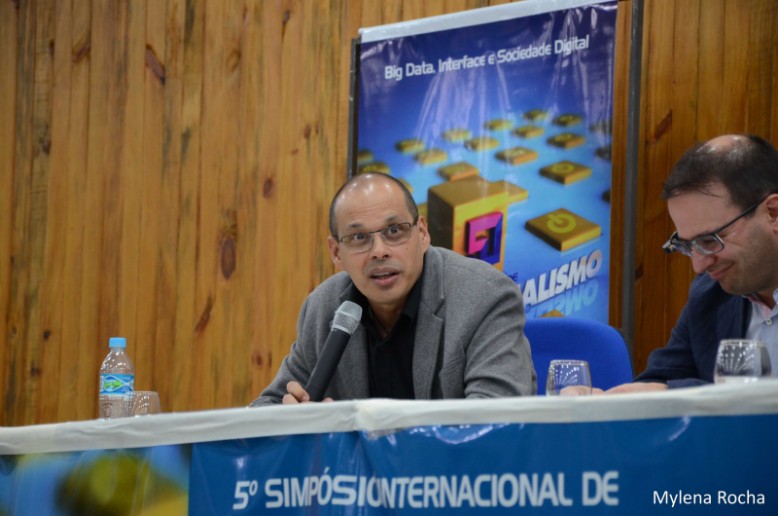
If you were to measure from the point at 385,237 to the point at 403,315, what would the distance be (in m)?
0.18

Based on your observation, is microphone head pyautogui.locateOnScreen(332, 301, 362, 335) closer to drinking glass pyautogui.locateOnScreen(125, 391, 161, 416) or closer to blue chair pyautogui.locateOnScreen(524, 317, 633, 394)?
drinking glass pyautogui.locateOnScreen(125, 391, 161, 416)

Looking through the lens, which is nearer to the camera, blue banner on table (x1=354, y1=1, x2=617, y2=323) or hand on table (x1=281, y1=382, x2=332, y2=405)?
hand on table (x1=281, y1=382, x2=332, y2=405)

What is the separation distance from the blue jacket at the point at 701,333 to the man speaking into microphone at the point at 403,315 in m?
0.28

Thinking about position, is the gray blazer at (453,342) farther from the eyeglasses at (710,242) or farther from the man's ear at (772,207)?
the man's ear at (772,207)

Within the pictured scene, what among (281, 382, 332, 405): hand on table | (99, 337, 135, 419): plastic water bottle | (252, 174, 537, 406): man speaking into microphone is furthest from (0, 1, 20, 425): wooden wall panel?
(281, 382, 332, 405): hand on table

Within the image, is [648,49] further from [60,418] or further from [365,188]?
[60,418]

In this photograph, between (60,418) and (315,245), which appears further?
(60,418)

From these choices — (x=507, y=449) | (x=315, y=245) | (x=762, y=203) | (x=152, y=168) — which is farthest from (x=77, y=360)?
(x=507, y=449)

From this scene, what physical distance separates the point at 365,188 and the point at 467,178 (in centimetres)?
89

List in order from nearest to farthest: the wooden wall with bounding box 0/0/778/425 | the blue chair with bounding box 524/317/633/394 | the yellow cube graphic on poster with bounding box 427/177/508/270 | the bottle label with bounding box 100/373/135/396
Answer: the blue chair with bounding box 524/317/633/394, the bottle label with bounding box 100/373/135/396, the yellow cube graphic on poster with bounding box 427/177/508/270, the wooden wall with bounding box 0/0/778/425

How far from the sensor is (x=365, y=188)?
228 cm

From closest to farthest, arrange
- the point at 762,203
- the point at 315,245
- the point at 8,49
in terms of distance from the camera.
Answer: the point at 762,203 → the point at 315,245 → the point at 8,49

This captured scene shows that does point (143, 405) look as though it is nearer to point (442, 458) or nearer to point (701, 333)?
point (442, 458)

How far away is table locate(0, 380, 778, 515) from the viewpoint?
1.01m
